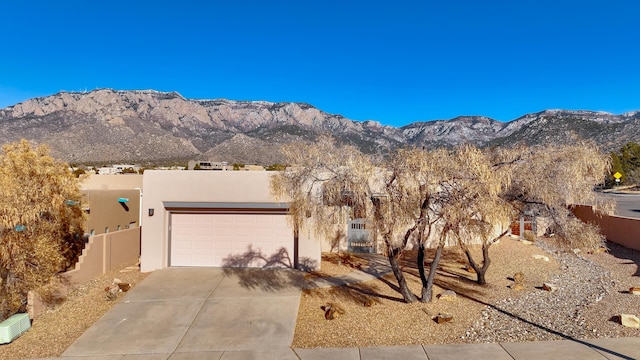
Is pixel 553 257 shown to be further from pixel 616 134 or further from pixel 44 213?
pixel 616 134

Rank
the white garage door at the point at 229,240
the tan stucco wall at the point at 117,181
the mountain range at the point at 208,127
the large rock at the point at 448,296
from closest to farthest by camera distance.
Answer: the large rock at the point at 448,296
the white garage door at the point at 229,240
the tan stucco wall at the point at 117,181
the mountain range at the point at 208,127

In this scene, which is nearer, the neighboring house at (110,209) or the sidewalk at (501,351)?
the sidewalk at (501,351)

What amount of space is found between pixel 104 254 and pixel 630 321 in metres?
13.8

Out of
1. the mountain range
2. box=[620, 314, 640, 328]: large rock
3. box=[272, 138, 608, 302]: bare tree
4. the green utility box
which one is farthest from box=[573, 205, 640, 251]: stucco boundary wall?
the mountain range

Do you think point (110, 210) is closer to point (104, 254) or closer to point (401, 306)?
point (104, 254)

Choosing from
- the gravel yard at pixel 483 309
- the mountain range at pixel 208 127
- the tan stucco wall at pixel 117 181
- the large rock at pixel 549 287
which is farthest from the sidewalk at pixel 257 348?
the mountain range at pixel 208 127

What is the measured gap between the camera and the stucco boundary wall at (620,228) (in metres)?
15.7

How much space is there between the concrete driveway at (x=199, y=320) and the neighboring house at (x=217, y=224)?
3.66ft

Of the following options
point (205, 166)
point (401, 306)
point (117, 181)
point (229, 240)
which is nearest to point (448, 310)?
point (401, 306)

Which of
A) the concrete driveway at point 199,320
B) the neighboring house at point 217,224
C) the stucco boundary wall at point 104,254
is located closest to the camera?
the concrete driveway at point 199,320

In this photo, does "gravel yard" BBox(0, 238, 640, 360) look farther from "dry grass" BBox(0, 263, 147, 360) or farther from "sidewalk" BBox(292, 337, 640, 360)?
"sidewalk" BBox(292, 337, 640, 360)

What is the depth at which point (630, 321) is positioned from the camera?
26.1ft

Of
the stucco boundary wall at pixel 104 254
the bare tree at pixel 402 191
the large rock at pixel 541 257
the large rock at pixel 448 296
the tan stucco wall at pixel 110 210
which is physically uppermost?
the bare tree at pixel 402 191

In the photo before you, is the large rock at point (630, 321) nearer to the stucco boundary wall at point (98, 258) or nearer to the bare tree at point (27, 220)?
the bare tree at point (27, 220)
